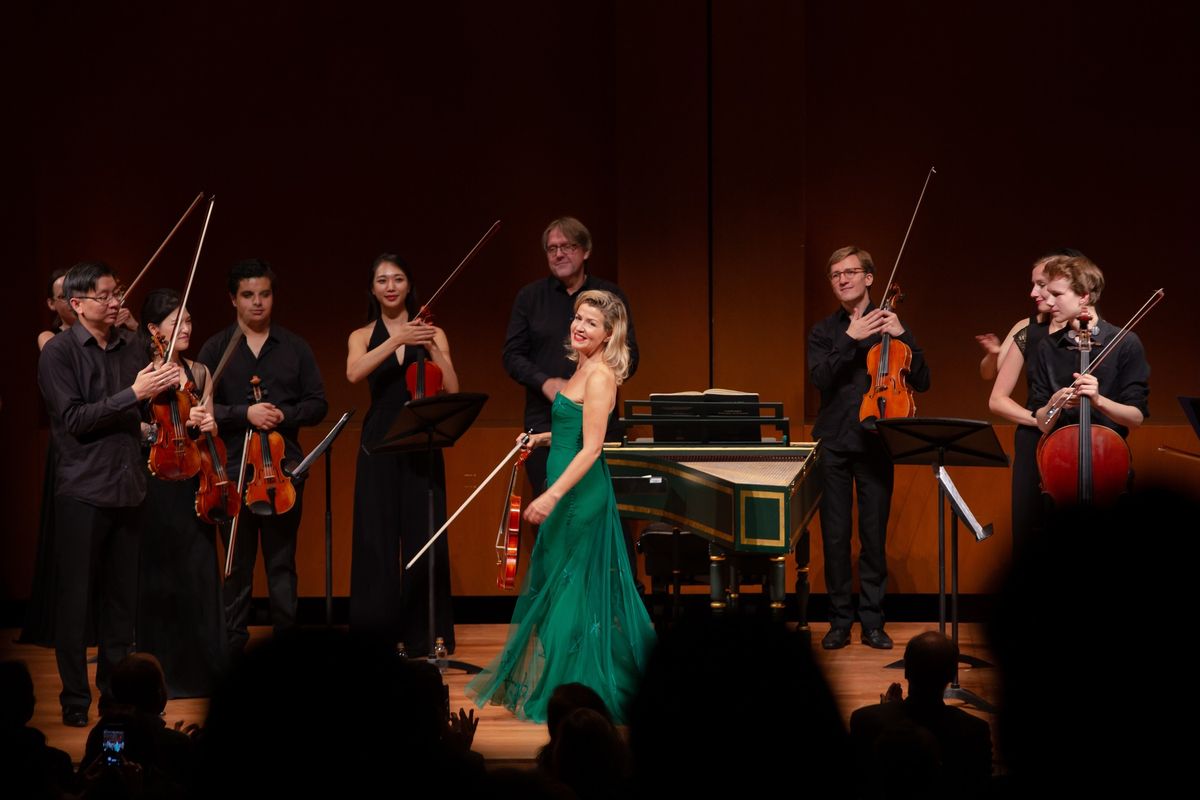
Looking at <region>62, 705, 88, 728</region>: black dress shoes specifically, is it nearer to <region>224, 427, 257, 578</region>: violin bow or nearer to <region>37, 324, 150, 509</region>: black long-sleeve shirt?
<region>37, 324, 150, 509</region>: black long-sleeve shirt

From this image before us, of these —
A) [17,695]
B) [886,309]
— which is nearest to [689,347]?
[886,309]

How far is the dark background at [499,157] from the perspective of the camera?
22.4 feet

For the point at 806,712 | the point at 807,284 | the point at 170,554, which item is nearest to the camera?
the point at 806,712

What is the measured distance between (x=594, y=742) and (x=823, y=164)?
529cm

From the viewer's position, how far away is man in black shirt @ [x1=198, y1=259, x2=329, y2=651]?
535 cm

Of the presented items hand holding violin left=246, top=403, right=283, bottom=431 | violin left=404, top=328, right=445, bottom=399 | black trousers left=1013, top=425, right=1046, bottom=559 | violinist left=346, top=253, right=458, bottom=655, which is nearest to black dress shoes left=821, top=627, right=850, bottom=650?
black trousers left=1013, top=425, right=1046, bottom=559

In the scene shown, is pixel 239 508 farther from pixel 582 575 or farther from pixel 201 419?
pixel 582 575

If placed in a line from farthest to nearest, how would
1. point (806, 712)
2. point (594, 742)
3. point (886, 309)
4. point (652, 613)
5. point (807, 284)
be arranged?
point (807, 284) < point (652, 613) < point (886, 309) < point (594, 742) < point (806, 712)

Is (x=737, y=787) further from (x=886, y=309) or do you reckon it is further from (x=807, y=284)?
(x=807, y=284)


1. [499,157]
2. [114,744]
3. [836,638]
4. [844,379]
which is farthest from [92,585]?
[499,157]

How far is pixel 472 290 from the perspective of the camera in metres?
7.15

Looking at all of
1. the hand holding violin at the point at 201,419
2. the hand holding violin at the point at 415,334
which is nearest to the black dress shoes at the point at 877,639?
the hand holding violin at the point at 415,334

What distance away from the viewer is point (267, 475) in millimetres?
5242

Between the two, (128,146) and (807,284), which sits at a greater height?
(128,146)
